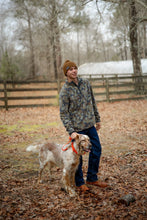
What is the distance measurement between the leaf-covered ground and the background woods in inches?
200

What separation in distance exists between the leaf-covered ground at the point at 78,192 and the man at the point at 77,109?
0.50 meters

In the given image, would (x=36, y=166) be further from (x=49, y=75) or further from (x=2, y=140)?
(x=49, y=75)

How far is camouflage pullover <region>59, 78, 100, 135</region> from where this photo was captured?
3.15 metres

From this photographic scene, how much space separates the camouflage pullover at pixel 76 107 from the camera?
10.3ft

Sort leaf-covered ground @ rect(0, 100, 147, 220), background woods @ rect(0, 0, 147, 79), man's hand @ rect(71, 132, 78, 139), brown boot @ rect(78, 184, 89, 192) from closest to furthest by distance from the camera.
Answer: leaf-covered ground @ rect(0, 100, 147, 220), man's hand @ rect(71, 132, 78, 139), brown boot @ rect(78, 184, 89, 192), background woods @ rect(0, 0, 147, 79)

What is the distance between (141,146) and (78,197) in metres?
2.88

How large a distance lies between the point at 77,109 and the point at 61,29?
8.68 metres

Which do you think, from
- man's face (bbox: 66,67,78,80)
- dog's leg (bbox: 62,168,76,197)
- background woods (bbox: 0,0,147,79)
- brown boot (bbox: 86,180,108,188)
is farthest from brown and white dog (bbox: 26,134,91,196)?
background woods (bbox: 0,0,147,79)

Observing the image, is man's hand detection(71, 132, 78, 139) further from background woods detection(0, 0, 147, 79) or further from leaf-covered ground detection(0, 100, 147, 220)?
background woods detection(0, 0, 147, 79)

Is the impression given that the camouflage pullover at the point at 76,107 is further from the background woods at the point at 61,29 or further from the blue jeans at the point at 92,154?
the background woods at the point at 61,29

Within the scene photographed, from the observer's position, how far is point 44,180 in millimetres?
3918

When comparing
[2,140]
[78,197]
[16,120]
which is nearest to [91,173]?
[78,197]

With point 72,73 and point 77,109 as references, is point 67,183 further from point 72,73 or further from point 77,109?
point 72,73

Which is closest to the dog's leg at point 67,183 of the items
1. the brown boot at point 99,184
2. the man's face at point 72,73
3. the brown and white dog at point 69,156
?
the brown and white dog at point 69,156
